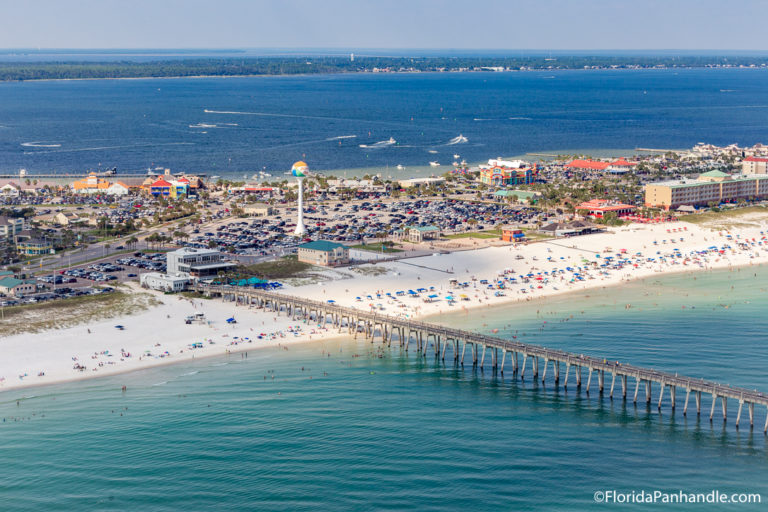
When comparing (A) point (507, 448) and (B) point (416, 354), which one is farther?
(B) point (416, 354)

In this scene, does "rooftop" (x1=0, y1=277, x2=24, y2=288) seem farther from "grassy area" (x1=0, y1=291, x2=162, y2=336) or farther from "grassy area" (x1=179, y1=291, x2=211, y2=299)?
"grassy area" (x1=179, y1=291, x2=211, y2=299)

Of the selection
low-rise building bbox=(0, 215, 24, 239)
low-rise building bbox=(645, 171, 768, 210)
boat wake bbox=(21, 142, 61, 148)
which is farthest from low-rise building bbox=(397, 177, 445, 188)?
boat wake bbox=(21, 142, 61, 148)

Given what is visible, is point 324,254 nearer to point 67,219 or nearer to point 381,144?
point 67,219

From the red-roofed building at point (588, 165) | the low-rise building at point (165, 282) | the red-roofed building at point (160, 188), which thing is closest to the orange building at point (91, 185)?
the red-roofed building at point (160, 188)

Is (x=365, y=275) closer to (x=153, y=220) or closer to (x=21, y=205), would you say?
(x=153, y=220)

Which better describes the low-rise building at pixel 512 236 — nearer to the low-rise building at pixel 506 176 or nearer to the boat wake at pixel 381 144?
the low-rise building at pixel 506 176

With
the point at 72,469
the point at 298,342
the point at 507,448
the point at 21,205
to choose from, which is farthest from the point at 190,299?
the point at 21,205

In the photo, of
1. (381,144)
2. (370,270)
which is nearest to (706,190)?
(370,270)
